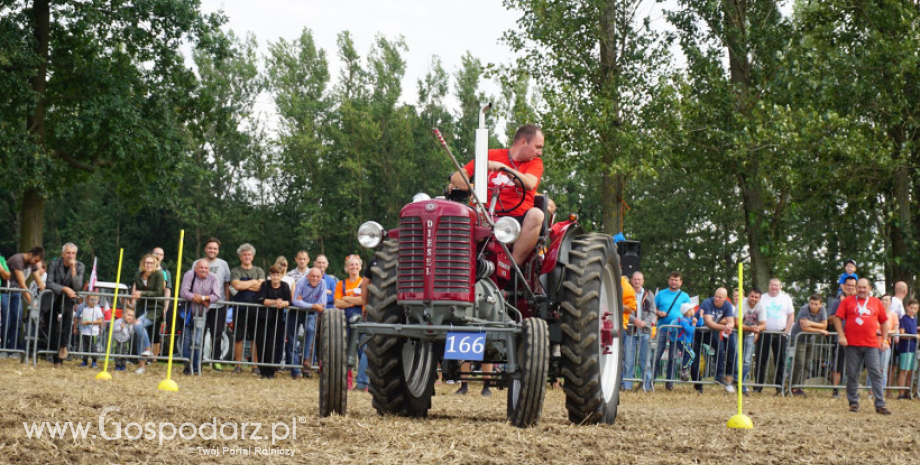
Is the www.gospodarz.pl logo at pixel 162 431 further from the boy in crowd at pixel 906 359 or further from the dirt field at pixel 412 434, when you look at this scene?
the boy in crowd at pixel 906 359

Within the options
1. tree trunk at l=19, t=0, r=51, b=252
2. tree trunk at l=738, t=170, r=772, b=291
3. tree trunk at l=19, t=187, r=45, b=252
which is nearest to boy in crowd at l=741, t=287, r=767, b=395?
tree trunk at l=738, t=170, r=772, b=291

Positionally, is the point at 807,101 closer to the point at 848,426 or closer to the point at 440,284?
the point at 848,426

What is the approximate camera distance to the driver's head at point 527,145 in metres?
Result: 8.45

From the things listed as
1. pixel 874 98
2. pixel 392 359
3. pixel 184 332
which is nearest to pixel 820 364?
pixel 874 98

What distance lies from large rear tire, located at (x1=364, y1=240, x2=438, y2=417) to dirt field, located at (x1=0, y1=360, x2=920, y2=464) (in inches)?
9.4

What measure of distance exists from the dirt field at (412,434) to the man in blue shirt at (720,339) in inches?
201

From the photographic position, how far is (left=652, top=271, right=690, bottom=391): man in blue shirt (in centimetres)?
1744

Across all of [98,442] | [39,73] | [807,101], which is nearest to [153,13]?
[39,73]

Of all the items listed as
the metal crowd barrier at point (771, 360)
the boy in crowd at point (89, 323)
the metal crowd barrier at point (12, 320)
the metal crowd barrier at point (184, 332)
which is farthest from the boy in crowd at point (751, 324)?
the metal crowd barrier at point (12, 320)

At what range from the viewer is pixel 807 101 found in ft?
74.9

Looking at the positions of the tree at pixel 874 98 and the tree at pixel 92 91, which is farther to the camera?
the tree at pixel 92 91

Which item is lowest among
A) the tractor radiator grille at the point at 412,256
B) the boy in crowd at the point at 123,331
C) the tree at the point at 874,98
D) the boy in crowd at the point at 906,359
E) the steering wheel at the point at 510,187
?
the boy in crowd at the point at 123,331

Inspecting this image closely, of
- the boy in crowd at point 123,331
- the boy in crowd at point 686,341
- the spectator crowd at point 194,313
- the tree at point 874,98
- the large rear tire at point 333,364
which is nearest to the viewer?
the large rear tire at point 333,364

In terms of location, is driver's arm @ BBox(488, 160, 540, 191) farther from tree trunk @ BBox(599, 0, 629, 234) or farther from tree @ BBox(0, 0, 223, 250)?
tree @ BBox(0, 0, 223, 250)
